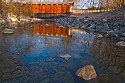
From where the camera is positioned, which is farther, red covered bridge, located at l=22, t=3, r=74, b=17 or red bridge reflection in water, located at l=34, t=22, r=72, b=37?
red covered bridge, located at l=22, t=3, r=74, b=17

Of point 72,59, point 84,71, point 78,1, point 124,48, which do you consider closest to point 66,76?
point 84,71

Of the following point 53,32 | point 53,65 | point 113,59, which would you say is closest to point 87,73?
point 53,65

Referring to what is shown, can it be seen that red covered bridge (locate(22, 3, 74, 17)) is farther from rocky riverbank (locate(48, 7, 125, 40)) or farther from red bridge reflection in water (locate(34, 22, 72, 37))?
red bridge reflection in water (locate(34, 22, 72, 37))

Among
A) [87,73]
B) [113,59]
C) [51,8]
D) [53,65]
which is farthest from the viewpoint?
[51,8]

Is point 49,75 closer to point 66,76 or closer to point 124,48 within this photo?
point 66,76

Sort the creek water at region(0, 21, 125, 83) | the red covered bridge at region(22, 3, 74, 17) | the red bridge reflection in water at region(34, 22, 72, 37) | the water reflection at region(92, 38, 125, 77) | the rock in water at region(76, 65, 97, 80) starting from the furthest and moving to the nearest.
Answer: the red covered bridge at region(22, 3, 74, 17) → the red bridge reflection in water at region(34, 22, 72, 37) → the water reflection at region(92, 38, 125, 77) → the rock in water at region(76, 65, 97, 80) → the creek water at region(0, 21, 125, 83)

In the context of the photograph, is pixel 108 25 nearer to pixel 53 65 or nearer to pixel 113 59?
pixel 113 59

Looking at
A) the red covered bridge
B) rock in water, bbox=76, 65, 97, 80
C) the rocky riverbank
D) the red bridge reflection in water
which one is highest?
the red covered bridge

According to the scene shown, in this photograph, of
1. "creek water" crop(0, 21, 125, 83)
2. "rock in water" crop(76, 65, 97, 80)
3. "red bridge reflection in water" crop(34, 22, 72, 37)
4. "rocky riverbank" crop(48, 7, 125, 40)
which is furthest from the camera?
"rocky riverbank" crop(48, 7, 125, 40)

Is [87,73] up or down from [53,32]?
down

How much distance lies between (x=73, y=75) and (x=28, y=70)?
6.53 feet

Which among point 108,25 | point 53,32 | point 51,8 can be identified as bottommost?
point 53,32

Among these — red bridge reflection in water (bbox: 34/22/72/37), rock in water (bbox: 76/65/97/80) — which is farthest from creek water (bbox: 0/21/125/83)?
red bridge reflection in water (bbox: 34/22/72/37)

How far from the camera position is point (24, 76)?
280 inches
